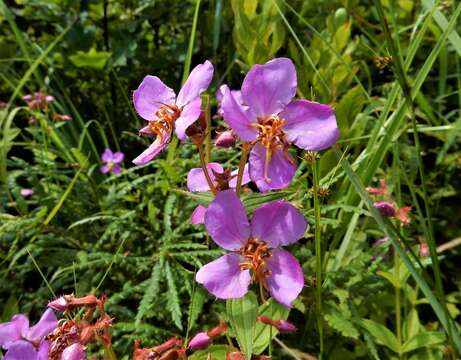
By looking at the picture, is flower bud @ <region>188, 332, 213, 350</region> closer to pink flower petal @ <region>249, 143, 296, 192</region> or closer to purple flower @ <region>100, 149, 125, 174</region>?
pink flower petal @ <region>249, 143, 296, 192</region>

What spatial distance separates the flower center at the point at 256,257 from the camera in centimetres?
68

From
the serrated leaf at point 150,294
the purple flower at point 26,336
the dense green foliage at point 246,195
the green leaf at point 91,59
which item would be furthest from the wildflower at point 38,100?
the purple flower at point 26,336

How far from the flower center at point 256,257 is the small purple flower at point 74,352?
0.74 feet

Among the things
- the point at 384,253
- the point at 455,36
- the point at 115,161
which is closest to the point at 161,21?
the point at 115,161

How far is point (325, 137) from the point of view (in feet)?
2.17

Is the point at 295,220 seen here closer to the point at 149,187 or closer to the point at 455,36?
the point at 455,36

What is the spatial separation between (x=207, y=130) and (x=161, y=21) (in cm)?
173

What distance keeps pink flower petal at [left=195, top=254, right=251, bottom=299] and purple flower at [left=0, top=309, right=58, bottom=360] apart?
23cm

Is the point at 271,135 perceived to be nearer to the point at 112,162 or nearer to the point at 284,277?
the point at 284,277

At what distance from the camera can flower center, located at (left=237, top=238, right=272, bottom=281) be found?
680 millimetres

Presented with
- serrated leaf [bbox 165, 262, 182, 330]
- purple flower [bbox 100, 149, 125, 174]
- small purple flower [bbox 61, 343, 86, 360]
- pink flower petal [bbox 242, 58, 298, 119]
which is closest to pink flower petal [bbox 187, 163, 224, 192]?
pink flower petal [bbox 242, 58, 298, 119]

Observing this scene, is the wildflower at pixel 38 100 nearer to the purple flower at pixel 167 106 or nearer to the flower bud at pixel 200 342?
the purple flower at pixel 167 106

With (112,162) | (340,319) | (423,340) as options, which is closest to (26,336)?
(340,319)

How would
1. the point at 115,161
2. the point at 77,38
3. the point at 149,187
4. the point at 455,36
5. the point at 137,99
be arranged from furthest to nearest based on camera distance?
1. the point at 77,38
2. the point at 115,161
3. the point at 149,187
4. the point at 455,36
5. the point at 137,99
